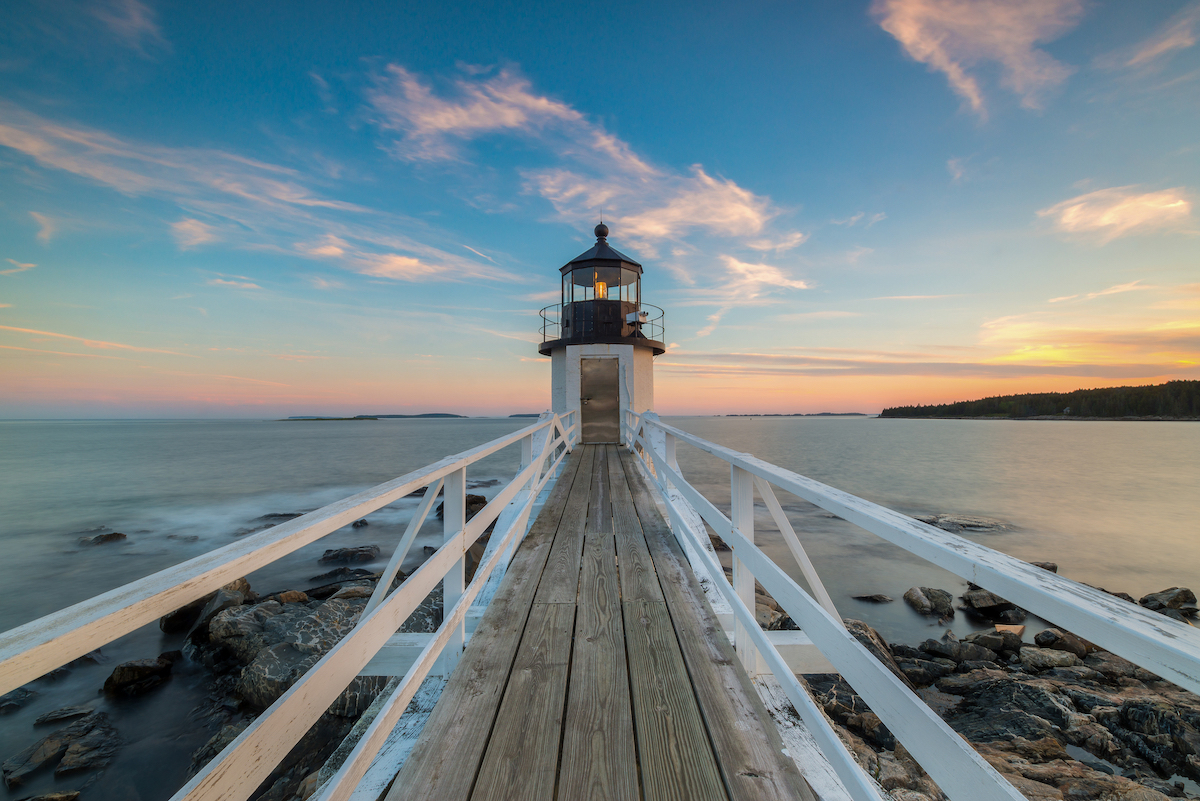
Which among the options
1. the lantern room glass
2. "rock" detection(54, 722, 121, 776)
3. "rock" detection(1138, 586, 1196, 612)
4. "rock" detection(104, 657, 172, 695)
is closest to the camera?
"rock" detection(54, 722, 121, 776)

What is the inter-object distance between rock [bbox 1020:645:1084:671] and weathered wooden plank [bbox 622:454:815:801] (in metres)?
5.07

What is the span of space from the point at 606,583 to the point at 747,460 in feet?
4.95

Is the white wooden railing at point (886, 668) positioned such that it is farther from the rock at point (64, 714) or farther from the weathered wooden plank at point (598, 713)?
the rock at point (64, 714)

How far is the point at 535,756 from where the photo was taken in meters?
1.64

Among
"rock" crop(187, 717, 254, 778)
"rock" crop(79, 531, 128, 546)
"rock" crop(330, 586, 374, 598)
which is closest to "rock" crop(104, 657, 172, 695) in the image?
"rock" crop(187, 717, 254, 778)

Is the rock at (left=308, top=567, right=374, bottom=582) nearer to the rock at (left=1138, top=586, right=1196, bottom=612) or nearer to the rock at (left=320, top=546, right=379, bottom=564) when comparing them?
the rock at (left=320, top=546, right=379, bottom=564)

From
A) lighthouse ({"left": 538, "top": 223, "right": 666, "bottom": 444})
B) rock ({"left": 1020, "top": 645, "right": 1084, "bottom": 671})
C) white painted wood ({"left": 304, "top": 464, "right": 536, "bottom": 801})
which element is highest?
lighthouse ({"left": 538, "top": 223, "right": 666, "bottom": 444})

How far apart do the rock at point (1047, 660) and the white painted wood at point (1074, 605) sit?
639cm

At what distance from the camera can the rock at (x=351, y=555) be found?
31.9 feet

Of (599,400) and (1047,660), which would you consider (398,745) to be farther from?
(599,400)

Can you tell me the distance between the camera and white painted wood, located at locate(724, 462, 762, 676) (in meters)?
2.21

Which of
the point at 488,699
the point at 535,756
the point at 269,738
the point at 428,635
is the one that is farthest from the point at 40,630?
the point at 428,635

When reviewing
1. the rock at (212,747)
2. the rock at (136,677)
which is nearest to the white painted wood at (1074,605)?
the rock at (212,747)

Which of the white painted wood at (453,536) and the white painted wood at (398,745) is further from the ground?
the white painted wood at (453,536)
